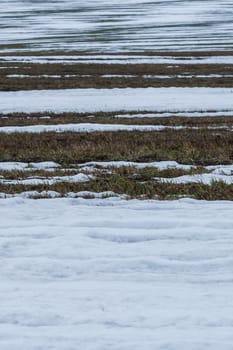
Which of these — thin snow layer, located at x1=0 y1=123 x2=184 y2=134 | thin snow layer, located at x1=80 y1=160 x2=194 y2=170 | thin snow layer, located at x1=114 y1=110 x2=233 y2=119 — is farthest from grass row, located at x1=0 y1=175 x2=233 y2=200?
thin snow layer, located at x1=114 y1=110 x2=233 y2=119

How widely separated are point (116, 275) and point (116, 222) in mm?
1880

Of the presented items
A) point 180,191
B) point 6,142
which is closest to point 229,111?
point 6,142

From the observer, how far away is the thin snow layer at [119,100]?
28672 millimetres

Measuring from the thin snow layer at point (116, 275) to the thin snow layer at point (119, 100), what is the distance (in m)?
19.2

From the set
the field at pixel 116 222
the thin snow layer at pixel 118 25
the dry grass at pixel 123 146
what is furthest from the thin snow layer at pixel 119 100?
the thin snow layer at pixel 118 25

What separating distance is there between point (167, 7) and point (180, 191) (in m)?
103

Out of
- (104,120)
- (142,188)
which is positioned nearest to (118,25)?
(104,120)

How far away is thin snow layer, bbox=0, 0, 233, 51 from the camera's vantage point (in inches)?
2559

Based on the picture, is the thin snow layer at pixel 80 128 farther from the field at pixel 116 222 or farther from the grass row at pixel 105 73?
the grass row at pixel 105 73

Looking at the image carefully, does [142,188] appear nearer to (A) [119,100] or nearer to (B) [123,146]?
(B) [123,146]

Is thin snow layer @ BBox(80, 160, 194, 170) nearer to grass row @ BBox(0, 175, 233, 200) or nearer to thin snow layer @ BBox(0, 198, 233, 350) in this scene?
grass row @ BBox(0, 175, 233, 200)

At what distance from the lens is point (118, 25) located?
84562 millimetres

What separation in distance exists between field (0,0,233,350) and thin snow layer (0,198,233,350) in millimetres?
13

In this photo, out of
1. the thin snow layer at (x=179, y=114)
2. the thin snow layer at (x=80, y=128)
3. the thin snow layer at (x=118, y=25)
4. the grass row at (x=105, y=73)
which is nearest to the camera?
the thin snow layer at (x=80, y=128)
